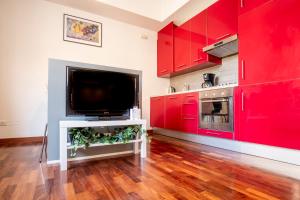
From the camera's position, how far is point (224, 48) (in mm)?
2785

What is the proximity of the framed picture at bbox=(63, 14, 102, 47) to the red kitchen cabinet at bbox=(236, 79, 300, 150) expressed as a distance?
117 inches

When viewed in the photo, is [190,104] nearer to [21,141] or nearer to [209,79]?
[209,79]

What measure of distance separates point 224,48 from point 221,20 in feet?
1.43

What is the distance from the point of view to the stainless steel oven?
241cm

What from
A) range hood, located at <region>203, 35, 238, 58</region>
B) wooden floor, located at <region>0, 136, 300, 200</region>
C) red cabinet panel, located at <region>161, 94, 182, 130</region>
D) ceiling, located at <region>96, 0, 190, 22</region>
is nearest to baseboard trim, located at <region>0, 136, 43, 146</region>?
wooden floor, located at <region>0, 136, 300, 200</region>

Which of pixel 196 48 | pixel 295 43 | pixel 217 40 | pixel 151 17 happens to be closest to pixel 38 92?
pixel 151 17

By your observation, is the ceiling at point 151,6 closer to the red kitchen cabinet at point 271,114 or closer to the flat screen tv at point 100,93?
the flat screen tv at point 100,93

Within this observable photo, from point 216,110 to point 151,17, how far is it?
2.47 m

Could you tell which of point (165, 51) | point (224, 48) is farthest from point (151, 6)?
point (224, 48)

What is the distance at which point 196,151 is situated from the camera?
2.39m

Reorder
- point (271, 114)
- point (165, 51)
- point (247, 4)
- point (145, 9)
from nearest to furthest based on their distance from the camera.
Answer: point (271, 114) < point (247, 4) < point (145, 9) < point (165, 51)

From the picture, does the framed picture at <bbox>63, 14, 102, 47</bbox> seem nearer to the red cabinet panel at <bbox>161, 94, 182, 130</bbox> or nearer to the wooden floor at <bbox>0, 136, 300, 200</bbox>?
the red cabinet panel at <bbox>161, 94, 182, 130</bbox>

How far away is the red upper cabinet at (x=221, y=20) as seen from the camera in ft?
8.27

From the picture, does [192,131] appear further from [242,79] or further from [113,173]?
[113,173]
